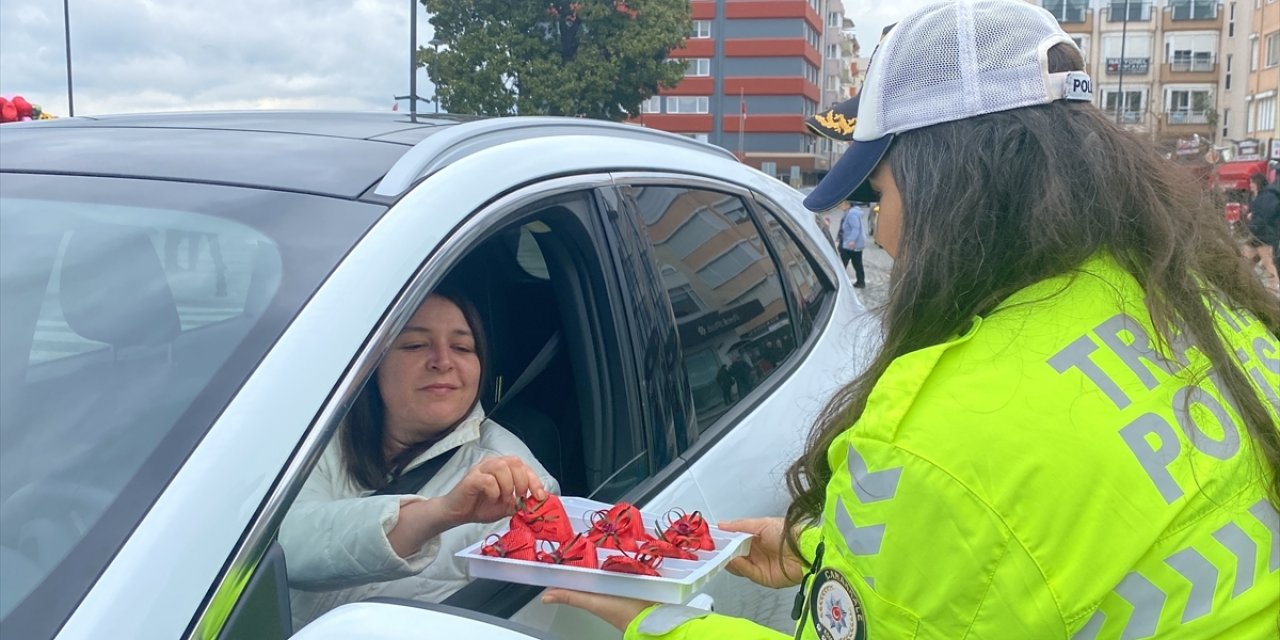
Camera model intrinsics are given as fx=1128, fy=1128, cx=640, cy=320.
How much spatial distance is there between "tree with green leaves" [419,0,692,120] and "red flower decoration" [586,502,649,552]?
3674 cm

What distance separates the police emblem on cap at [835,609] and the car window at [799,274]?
1770mm

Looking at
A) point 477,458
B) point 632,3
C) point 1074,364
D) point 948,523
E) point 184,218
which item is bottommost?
point 477,458

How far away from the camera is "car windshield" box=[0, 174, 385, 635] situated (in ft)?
4.06

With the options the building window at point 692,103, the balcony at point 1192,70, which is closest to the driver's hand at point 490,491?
the balcony at point 1192,70

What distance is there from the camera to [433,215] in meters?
1.62

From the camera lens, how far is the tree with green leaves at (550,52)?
125 ft

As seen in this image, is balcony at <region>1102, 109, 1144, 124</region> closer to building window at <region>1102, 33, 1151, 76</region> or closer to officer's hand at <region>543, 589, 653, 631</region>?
officer's hand at <region>543, 589, 653, 631</region>

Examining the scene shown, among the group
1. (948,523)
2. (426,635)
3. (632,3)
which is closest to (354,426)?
(426,635)

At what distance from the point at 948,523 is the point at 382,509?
3.12 feet

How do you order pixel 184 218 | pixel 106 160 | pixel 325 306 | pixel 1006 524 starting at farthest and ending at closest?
pixel 106 160 < pixel 184 218 < pixel 325 306 < pixel 1006 524

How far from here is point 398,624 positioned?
1239 mm

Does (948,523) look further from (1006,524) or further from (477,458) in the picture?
(477,458)

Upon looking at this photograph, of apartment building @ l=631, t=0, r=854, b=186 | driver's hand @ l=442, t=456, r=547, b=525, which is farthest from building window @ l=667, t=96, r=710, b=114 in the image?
driver's hand @ l=442, t=456, r=547, b=525

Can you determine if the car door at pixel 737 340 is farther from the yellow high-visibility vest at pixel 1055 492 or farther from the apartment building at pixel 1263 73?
the apartment building at pixel 1263 73
